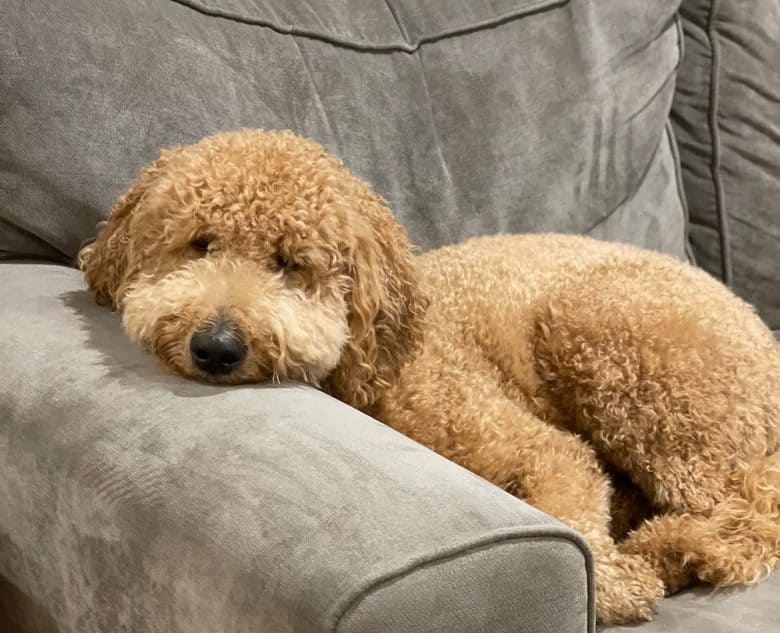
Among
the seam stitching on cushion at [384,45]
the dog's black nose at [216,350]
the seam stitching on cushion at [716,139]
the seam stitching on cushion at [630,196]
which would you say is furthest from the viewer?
the seam stitching on cushion at [716,139]

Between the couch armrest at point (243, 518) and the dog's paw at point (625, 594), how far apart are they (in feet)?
1.05

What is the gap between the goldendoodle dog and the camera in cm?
133

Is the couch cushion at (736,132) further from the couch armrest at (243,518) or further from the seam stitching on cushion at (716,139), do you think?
the couch armrest at (243,518)

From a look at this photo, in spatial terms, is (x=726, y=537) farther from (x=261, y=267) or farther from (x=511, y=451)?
(x=261, y=267)

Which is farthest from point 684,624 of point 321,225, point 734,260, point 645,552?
point 734,260

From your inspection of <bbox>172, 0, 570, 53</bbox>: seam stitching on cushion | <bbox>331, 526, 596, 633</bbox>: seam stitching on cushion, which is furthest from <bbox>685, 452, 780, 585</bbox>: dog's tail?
<bbox>172, 0, 570, 53</bbox>: seam stitching on cushion

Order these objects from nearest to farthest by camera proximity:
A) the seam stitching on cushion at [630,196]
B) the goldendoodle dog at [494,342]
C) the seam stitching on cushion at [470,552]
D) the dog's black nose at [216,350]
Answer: the seam stitching on cushion at [470,552] → the dog's black nose at [216,350] → the goldendoodle dog at [494,342] → the seam stitching on cushion at [630,196]

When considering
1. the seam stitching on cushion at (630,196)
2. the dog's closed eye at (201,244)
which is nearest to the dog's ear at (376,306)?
the dog's closed eye at (201,244)

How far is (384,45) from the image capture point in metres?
1.94

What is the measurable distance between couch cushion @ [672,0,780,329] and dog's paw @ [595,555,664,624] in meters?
1.19

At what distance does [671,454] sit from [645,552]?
6.7 inches

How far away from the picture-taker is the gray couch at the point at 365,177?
35.5 inches

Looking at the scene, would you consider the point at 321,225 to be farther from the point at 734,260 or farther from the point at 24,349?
the point at 734,260

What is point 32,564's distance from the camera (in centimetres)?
123
